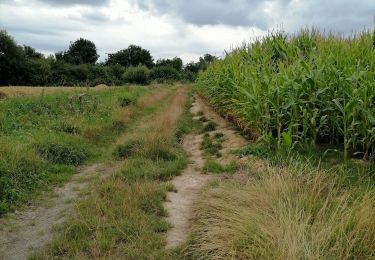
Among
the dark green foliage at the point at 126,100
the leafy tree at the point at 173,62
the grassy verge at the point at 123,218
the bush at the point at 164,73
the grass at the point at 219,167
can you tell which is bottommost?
the grassy verge at the point at 123,218

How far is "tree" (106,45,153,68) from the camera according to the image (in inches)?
2714

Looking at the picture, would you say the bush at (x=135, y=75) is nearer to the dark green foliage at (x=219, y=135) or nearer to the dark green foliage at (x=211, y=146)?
the dark green foliage at (x=219, y=135)

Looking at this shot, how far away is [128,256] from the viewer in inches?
160

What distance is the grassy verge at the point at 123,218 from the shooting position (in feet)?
13.8

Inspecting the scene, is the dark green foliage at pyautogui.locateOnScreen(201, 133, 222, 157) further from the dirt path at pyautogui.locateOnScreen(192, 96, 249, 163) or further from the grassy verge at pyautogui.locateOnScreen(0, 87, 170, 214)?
the grassy verge at pyautogui.locateOnScreen(0, 87, 170, 214)

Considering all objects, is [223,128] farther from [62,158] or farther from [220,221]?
[220,221]

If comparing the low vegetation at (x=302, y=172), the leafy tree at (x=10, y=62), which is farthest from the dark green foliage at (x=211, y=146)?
the leafy tree at (x=10, y=62)

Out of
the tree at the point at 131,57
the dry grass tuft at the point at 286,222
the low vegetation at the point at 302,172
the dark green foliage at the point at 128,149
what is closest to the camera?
the dry grass tuft at the point at 286,222

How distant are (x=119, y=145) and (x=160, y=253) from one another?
485 centimetres

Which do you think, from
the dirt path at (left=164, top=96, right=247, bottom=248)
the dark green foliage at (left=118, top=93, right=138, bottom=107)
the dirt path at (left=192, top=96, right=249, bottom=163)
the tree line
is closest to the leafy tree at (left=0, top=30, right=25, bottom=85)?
the tree line

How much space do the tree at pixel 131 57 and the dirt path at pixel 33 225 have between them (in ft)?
209

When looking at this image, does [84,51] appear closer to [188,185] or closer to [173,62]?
[173,62]

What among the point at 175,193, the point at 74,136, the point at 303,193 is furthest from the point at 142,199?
the point at 74,136

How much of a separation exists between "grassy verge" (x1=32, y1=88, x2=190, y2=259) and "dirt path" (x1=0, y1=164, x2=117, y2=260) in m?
0.23
